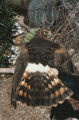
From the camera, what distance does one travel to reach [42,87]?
128 inches

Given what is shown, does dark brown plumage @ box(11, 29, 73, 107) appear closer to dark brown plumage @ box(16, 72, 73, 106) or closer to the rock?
dark brown plumage @ box(16, 72, 73, 106)

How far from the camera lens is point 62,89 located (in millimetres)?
3275

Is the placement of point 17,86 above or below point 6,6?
below

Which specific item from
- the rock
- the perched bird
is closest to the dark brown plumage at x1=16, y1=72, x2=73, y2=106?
the perched bird

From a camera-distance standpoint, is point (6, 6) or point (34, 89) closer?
point (34, 89)

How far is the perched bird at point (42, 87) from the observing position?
3.23 metres

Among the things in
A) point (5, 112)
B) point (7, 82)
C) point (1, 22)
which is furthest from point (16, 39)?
point (5, 112)

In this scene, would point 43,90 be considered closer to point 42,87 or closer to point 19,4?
point 42,87

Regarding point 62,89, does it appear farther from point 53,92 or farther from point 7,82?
point 7,82

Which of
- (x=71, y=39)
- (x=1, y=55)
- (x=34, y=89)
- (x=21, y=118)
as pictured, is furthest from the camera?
(x=1, y=55)

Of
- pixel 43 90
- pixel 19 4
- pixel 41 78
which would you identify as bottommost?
pixel 43 90

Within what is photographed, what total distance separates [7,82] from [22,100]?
140cm

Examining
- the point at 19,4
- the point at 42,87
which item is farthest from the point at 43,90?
the point at 19,4

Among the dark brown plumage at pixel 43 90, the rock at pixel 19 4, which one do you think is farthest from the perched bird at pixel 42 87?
the rock at pixel 19 4
